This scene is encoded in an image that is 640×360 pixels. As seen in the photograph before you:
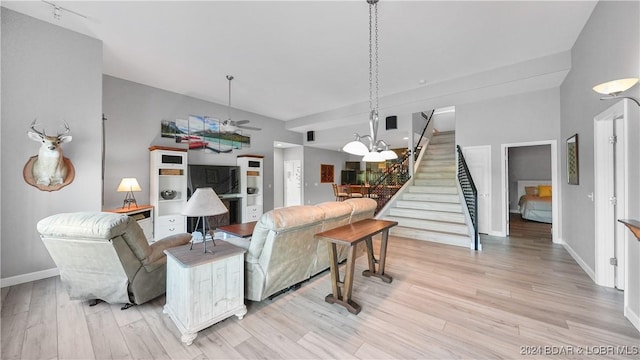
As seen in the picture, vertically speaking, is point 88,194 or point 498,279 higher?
point 88,194

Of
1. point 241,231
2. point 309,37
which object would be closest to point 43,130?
point 241,231

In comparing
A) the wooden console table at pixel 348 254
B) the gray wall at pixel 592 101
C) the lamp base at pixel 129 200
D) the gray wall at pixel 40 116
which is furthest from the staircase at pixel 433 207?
the gray wall at pixel 40 116

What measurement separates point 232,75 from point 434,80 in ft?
13.3

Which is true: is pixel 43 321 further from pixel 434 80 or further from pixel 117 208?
pixel 434 80

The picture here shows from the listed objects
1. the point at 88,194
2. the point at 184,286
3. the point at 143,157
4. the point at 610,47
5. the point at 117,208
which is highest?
the point at 610,47

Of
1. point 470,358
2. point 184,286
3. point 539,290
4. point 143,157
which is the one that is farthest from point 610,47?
point 143,157

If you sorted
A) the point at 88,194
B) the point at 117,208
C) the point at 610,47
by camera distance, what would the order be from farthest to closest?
the point at 117,208 → the point at 88,194 → the point at 610,47

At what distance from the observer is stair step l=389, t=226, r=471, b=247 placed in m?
4.45

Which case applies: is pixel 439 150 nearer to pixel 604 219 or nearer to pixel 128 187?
pixel 604 219

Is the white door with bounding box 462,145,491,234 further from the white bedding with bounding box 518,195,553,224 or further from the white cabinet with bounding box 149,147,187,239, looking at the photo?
the white cabinet with bounding box 149,147,187,239

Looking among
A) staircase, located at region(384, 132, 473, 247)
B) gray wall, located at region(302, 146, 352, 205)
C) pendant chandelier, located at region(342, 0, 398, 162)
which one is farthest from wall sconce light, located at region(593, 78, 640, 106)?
Answer: gray wall, located at region(302, 146, 352, 205)

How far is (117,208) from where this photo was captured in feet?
15.0

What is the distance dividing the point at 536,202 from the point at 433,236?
13.8ft

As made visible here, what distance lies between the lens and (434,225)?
502cm
